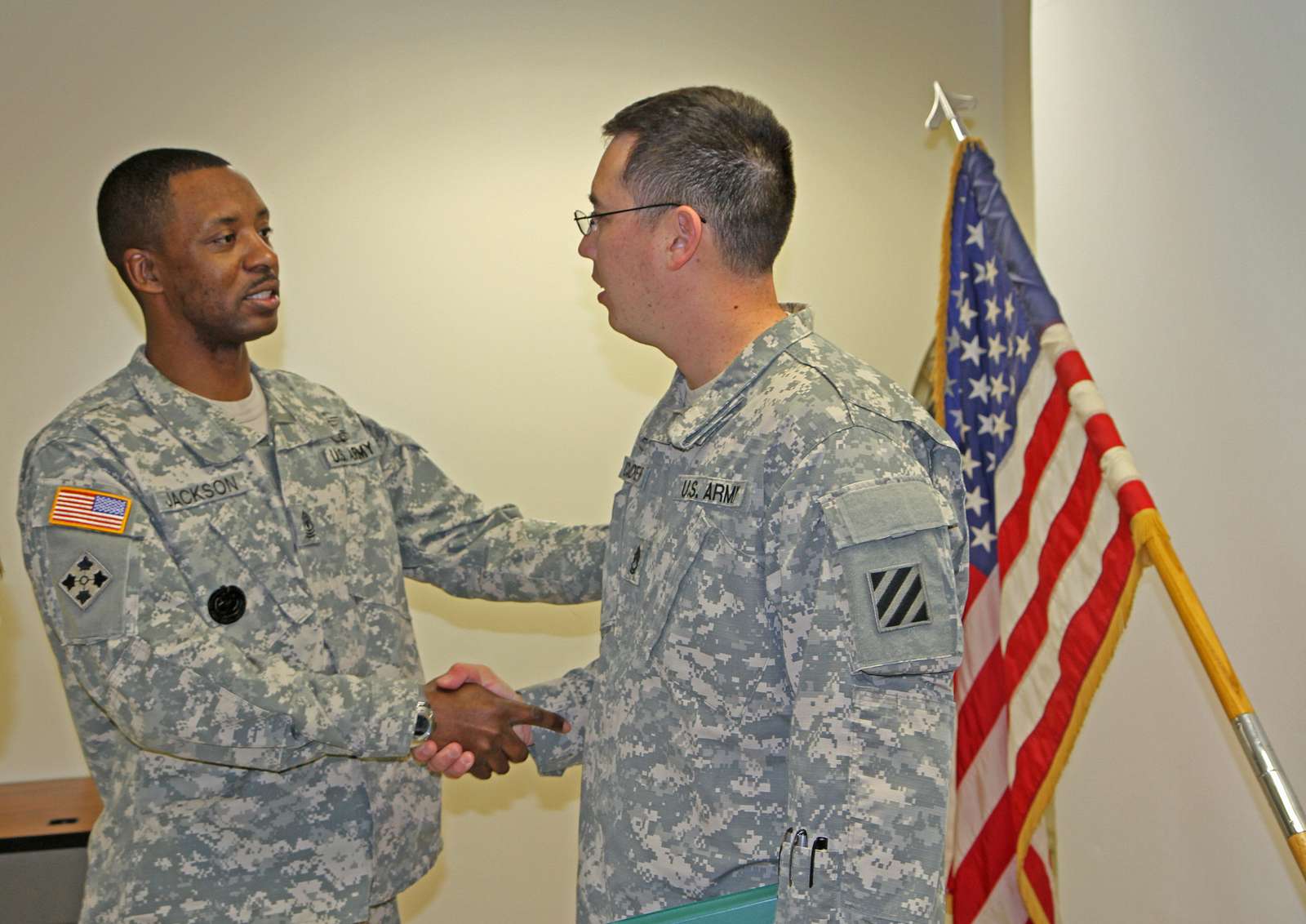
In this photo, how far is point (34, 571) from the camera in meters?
2.07

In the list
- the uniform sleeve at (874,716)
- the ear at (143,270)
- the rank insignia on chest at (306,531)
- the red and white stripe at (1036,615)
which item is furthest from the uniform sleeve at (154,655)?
the red and white stripe at (1036,615)

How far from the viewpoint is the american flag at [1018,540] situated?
2391mm

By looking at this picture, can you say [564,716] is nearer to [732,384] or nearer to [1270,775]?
[732,384]

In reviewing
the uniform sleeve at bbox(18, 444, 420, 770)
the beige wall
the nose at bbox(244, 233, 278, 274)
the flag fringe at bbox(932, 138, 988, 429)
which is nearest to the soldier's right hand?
the uniform sleeve at bbox(18, 444, 420, 770)

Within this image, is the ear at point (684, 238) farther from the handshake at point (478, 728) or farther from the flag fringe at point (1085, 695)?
the flag fringe at point (1085, 695)

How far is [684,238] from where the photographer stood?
1.72 m

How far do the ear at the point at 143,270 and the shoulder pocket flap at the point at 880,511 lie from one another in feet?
4.67

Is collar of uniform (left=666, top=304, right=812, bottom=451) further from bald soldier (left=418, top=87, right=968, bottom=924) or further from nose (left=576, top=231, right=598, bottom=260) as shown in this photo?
nose (left=576, top=231, right=598, bottom=260)

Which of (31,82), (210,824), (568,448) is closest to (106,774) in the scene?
(210,824)

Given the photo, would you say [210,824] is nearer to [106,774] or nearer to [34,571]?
[106,774]

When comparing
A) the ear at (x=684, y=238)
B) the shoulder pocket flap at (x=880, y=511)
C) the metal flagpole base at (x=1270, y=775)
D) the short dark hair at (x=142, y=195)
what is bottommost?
the metal flagpole base at (x=1270, y=775)

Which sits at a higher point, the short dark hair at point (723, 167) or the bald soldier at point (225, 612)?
the short dark hair at point (723, 167)

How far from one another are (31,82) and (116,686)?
199 cm

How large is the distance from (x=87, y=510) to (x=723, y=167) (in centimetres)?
117
